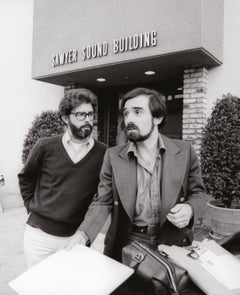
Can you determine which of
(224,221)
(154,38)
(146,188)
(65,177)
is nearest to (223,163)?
(224,221)

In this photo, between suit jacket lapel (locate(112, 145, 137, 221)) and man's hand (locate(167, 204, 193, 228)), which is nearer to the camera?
man's hand (locate(167, 204, 193, 228))

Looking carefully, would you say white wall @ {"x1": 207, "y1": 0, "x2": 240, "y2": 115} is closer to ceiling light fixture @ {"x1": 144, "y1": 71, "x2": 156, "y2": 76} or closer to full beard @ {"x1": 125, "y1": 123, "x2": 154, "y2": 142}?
ceiling light fixture @ {"x1": 144, "y1": 71, "x2": 156, "y2": 76}

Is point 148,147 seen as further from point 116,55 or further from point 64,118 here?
point 116,55

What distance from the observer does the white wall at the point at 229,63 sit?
20.0 feet

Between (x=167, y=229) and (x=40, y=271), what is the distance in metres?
0.70

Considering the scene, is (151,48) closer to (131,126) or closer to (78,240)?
(131,126)

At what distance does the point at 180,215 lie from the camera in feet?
5.42

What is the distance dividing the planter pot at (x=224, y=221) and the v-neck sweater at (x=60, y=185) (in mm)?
3191

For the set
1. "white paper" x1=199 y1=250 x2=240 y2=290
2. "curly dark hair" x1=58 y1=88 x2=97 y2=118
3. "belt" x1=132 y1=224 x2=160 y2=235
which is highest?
"curly dark hair" x1=58 y1=88 x2=97 y2=118

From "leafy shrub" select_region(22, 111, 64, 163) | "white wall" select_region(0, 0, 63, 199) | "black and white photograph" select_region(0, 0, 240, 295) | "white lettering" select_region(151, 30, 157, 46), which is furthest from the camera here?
"white wall" select_region(0, 0, 63, 199)

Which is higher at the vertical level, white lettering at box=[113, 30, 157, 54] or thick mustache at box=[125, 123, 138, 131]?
white lettering at box=[113, 30, 157, 54]

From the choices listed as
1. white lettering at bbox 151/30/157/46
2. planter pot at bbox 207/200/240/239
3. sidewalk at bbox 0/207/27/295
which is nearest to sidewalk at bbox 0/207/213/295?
sidewalk at bbox 0/207/27/295

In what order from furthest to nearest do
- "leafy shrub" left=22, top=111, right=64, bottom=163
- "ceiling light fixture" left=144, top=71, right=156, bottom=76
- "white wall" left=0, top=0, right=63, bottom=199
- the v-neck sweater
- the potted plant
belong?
1. "white wall" left=0, top=0, right=63, bottom=199
2. "leafy shrub" left=22, top=111, right=64, bottom=163
3. "ceiling light fixture" left=144, top=71, right=156, bottom=76
4. the potted plant
5. the v-neck sweater

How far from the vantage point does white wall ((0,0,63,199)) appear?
9398 millimetres
